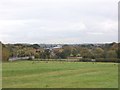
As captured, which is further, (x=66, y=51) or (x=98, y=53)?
(x=66, y=51)

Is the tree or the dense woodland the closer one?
the dense woodland

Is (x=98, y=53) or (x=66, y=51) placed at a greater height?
(x=66, y=51)

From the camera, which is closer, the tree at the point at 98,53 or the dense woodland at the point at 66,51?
the dense woodland at the point at 66,51

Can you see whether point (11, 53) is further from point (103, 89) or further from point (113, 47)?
point (103, 89)

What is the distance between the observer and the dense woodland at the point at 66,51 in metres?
30.2

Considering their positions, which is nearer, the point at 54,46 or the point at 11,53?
the point at 11,53

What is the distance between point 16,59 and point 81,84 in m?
15.3

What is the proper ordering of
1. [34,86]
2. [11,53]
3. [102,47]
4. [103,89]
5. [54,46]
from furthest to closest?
1. [54,46]
2. [102,47]
3. [11,53]
4. [34,86]
5. [103,89]

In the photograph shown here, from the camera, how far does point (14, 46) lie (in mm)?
29812

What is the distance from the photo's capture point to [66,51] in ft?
112

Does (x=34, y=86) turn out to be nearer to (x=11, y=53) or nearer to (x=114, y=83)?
(x=114, y=83)

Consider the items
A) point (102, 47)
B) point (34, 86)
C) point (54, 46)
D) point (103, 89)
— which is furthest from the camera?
point (54, 46)

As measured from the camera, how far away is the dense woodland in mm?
30234

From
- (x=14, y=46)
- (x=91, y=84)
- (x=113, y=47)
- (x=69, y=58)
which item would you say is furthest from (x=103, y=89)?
(x=69, y=58)
